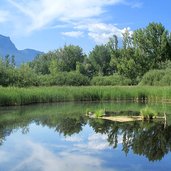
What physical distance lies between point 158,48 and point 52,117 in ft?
130

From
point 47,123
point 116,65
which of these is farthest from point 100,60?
point 47,123

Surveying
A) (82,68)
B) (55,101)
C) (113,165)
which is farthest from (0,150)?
(82,68)

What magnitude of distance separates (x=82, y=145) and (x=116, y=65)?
165 feet

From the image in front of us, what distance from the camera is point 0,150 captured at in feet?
35.2

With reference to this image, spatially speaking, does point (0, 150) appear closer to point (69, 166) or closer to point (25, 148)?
point (25, 148)

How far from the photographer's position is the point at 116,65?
2431 inches

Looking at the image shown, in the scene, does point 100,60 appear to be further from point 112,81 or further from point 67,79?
point 67,79

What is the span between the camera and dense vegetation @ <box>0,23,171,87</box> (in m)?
39.4

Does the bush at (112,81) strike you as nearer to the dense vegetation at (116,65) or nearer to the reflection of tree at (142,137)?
the dense vegetation at (116,65)

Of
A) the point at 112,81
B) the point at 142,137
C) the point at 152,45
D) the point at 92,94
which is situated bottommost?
the point at 142,137

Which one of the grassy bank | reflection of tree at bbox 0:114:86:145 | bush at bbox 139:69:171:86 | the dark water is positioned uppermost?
bush at bbox 139:69:171:86

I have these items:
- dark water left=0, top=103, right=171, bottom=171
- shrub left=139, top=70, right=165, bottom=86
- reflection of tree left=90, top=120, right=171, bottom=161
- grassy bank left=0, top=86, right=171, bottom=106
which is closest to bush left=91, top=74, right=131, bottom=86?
shrub left=139, top=70, right=165, bottom=86

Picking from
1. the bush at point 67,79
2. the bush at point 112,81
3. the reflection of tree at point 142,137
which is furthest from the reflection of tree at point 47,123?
the bush at point 112,81

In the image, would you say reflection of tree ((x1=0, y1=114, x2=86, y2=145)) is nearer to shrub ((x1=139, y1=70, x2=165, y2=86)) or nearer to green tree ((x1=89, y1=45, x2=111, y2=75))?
shrub ((x1=139, y1=70, x2=165, y2=86))
